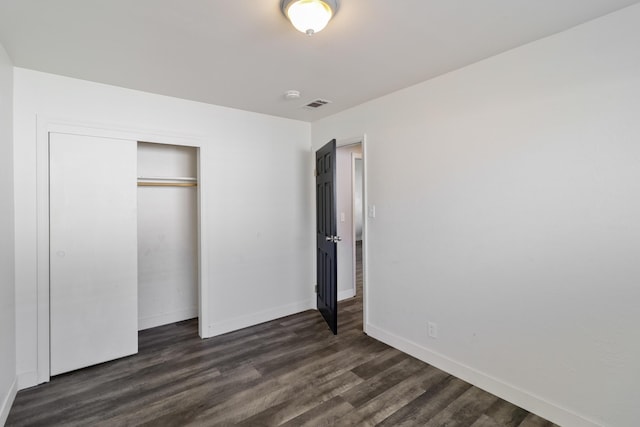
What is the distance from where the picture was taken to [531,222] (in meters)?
2.10

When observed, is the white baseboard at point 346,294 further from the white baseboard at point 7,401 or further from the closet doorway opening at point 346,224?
the white baseboard at point 7,401

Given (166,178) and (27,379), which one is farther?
(166,178)

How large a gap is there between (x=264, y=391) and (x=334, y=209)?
1.83 metres

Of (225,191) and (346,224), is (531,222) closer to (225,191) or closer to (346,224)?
(346,224)

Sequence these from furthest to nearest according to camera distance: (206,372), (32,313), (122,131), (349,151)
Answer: (349,151) → (122,131) → (206,372) → (32,313)

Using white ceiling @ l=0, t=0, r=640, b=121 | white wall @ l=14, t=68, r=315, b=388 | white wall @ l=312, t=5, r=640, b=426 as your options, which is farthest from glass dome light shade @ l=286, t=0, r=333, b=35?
white wall @ l=14, t=68, r=315, b=388

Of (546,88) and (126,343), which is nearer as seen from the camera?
(546,88)

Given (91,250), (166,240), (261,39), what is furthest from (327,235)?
(91,250)

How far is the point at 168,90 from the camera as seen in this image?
288cm

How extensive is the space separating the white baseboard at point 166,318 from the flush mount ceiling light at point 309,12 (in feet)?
11.3

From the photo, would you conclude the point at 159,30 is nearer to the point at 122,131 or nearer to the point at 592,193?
the point at 122,131

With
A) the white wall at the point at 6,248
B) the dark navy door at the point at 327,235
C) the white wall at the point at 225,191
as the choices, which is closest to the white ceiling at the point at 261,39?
the white wall at the point at 225,191

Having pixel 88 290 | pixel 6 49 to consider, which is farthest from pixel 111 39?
pixel 88 290

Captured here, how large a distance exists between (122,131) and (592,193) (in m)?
3.61
